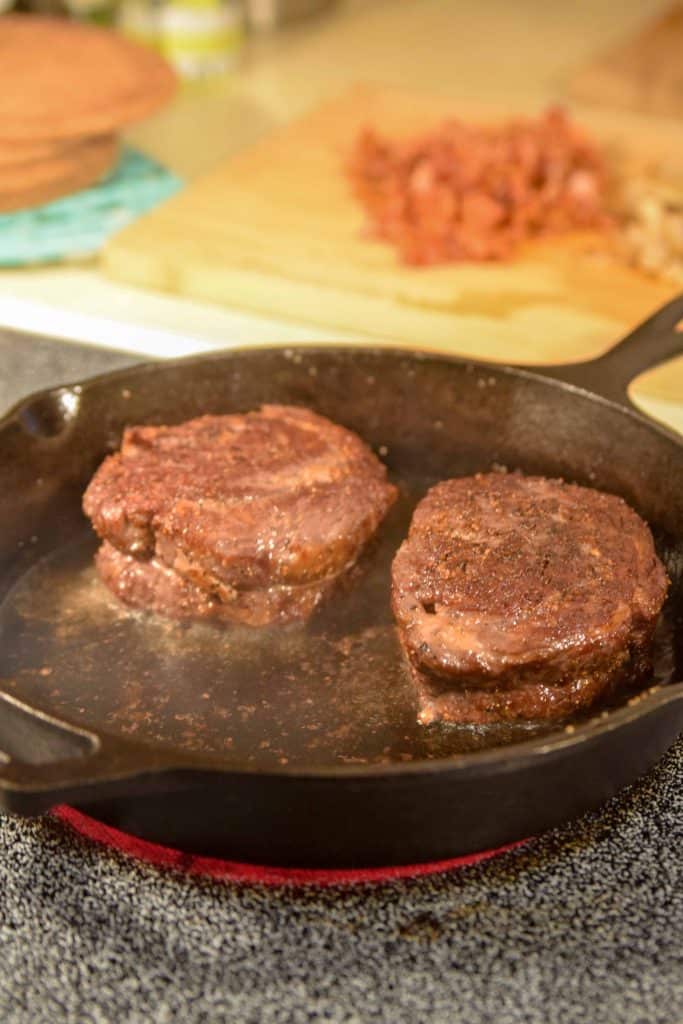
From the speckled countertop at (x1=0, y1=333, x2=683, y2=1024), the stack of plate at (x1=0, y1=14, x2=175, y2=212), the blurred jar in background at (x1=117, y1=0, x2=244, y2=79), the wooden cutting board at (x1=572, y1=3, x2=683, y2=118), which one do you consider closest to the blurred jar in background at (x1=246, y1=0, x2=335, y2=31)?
the blurred jar in background at (x1=117, y1=0, x2=244, y2=79)

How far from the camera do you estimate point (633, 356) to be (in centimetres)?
Result: 168

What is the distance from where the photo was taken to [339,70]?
3.64m

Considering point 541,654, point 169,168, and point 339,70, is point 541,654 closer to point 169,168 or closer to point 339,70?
point 169,168

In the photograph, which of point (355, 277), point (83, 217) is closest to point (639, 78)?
point (355, 277)

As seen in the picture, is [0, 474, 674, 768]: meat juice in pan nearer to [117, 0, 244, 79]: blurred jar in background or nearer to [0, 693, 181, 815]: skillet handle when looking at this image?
[0, 693, 181, 815]: skillet handle

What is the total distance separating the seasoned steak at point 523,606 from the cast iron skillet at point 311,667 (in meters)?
0.04

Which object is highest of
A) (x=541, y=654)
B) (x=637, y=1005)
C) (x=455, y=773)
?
(x=455, y=773)

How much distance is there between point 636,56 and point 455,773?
2.91 meters

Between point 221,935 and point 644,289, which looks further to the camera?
point 644,289

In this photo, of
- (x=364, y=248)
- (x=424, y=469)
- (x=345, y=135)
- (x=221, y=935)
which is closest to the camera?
(x=221, y=935)

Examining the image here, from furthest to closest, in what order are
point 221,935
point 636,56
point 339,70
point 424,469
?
point 339,70 → point 636,56 → point 424,469 → point 221,935

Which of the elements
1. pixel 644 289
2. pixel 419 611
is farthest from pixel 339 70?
pixel 419 611

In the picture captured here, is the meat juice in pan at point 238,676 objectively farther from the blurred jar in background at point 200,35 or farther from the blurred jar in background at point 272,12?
the blurred jar in background at point 272,12

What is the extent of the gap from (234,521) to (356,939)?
56cm
